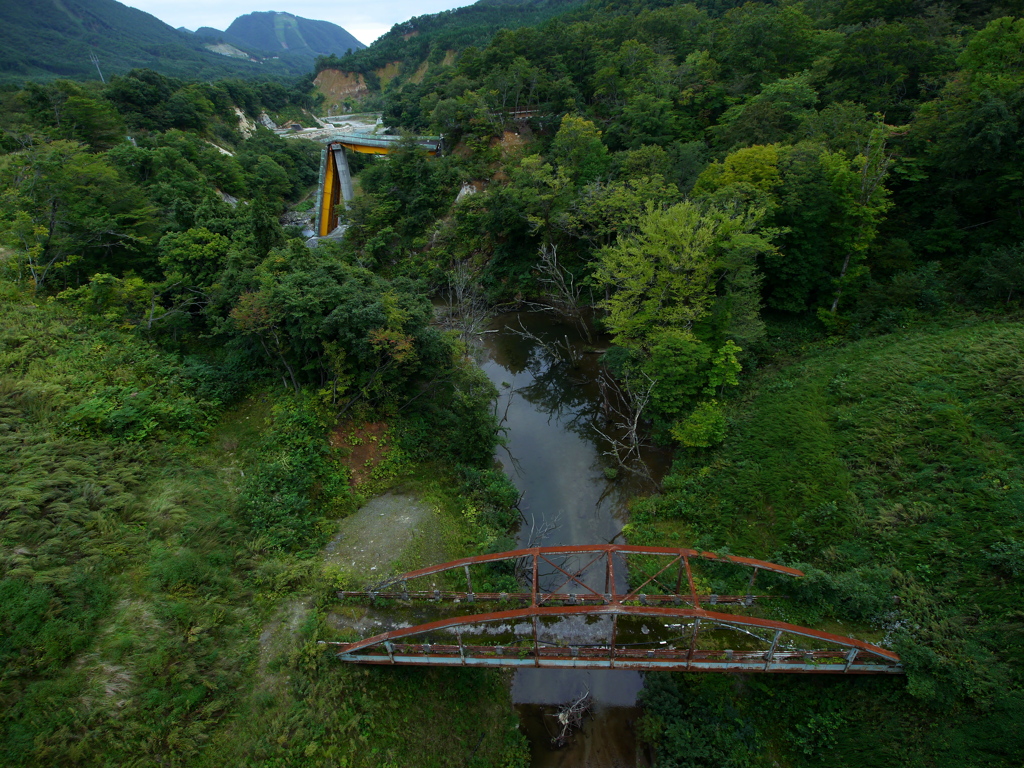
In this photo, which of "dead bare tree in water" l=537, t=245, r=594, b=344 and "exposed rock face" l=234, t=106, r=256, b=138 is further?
"exposed rock face" l=234, t=106, r=256, b=138

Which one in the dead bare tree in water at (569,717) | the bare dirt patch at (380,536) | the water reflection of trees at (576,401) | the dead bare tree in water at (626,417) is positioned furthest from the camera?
the water reflection of trees at (576,401)

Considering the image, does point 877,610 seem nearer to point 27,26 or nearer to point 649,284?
point 649,284

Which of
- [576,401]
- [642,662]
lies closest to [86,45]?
[576,401]

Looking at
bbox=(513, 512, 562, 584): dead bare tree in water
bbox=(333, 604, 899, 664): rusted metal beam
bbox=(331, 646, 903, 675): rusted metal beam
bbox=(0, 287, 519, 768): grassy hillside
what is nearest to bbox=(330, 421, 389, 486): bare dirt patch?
bbox=(0, 287, 519, 768): grassy hillside

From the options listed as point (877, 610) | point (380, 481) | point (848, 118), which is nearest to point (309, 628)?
point (380, 481)

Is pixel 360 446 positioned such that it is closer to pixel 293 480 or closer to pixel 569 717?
pixel 293 480

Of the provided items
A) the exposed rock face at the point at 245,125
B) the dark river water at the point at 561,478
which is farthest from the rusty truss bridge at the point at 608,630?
the exposed rock face at the point at 245,125

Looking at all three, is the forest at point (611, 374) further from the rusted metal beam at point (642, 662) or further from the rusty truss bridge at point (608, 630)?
the rusty truss bridge at point (608, 630)

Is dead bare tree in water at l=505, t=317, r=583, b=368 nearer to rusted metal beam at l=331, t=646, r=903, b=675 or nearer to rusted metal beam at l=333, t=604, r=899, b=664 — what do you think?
rusted metal beam at l=331, t=646, r=903, b=675
